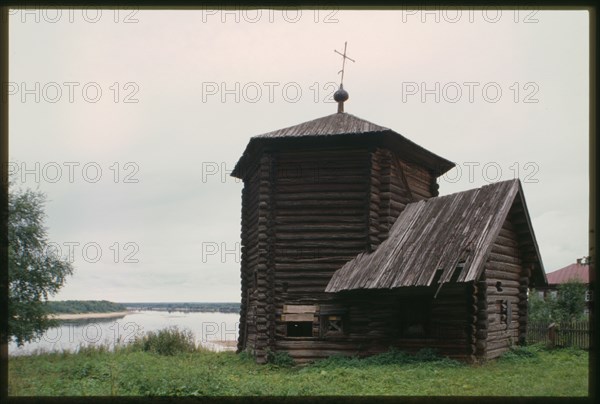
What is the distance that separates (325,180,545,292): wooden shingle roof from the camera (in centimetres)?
1509

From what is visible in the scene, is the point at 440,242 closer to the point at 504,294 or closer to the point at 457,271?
the point at 457,271

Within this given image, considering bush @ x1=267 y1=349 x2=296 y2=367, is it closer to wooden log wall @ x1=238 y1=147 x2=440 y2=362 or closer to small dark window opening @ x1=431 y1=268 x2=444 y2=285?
wooden log wall @ x1=238 y1=147 x2=440 y2=362

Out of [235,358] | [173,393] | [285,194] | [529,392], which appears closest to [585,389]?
[529,392]

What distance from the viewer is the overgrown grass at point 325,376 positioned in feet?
36.4

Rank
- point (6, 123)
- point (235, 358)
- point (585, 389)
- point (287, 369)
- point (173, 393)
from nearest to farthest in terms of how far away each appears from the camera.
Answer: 1. point (6, 123)
2. point (173, 393)
3. point (585, 389)
4. point (287, 369)
5. point (235, 358)

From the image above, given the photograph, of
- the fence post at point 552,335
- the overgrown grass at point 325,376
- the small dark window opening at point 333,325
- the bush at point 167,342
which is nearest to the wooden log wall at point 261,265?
the overgrown grass at point 325,376

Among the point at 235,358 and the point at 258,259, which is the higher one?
the point at 258,259

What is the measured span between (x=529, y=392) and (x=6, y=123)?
10271mm

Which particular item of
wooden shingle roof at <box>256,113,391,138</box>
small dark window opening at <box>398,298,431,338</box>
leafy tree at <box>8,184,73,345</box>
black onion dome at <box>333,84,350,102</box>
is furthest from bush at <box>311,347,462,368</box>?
leafy tree at <box>8,184,73,345</box>

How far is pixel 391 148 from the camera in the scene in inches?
752

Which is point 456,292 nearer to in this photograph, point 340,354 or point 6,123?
point 340,354

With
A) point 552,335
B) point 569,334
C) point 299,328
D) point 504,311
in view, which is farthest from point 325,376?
point 569,334

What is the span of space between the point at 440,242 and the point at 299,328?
18.7 feet

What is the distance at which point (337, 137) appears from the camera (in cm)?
1831
